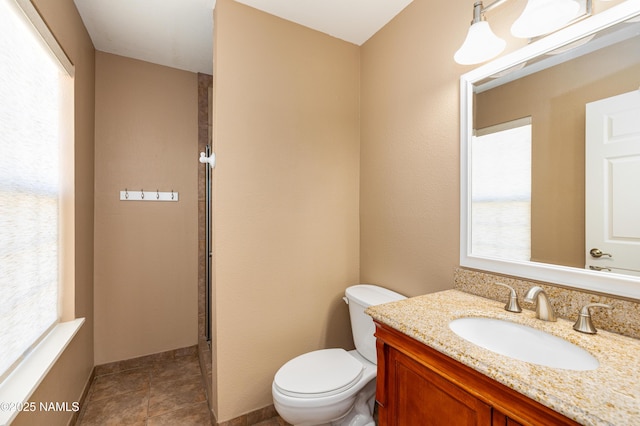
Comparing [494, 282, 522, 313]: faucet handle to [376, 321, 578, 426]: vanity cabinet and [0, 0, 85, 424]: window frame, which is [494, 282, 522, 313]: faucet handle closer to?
[376, 321, 578, 426]: vanity cabinet

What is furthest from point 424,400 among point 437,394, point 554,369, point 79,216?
point 79,216

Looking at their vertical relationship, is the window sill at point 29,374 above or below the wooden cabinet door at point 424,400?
below

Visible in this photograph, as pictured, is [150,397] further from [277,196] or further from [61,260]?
[277,196]

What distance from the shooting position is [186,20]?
1.82 meters

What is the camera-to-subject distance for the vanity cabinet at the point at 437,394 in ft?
2.15

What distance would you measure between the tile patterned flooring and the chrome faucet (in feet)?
6.20

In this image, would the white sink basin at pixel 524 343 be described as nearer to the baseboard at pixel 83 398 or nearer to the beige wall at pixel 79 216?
the beige wall at pixel 79 216

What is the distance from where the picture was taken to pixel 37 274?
131 cm

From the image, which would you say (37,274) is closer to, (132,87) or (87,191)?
(87,191)

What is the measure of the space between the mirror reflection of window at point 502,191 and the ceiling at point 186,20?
3.44 ft

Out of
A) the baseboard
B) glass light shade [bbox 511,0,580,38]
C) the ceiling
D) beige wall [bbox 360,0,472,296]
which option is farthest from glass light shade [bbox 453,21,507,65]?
the baseboard

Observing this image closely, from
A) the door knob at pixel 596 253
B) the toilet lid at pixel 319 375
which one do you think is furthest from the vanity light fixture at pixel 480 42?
the toilet lid at pixel 319 375

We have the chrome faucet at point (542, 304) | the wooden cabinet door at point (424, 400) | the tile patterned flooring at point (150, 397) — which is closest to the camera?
the wooden cabinet door at point (424, 400)

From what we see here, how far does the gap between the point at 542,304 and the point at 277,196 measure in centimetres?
140
